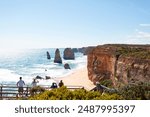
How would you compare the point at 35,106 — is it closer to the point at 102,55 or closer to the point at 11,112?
the point at 11,112

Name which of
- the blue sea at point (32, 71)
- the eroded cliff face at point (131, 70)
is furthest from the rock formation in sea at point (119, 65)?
the blue sea at point (32, 71)

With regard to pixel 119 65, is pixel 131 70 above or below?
below

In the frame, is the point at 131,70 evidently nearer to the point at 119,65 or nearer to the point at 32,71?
the point at 119,65

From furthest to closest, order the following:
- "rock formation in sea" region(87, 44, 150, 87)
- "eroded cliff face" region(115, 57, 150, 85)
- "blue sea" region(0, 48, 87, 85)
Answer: "blue sea" region(0, 48, 87, 85) → "rock formation in sea" region(87, 44, 150, 87) → "eroded cliff face" region(115, 57, 150, 85)

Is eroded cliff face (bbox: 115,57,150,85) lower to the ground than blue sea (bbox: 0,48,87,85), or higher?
higher

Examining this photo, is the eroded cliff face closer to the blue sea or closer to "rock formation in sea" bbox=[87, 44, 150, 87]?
"rock formation in sea" bbox=[87, 44, 150, 87]

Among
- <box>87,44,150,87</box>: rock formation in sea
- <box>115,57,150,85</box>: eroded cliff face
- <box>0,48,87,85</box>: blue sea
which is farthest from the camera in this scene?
<box>0,48,87,85</box>: blue sea

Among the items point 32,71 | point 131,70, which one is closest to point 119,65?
point 131,70

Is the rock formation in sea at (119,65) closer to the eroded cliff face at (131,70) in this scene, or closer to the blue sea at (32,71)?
the eroded cliff face at (131,70)

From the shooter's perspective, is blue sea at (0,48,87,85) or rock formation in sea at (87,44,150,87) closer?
rock formation in sea at (87,44,150,87)

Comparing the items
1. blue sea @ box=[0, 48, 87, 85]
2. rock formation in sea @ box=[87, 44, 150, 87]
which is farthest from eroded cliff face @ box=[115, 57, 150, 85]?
blue sea @ box=[0, 48, 87, 85]
